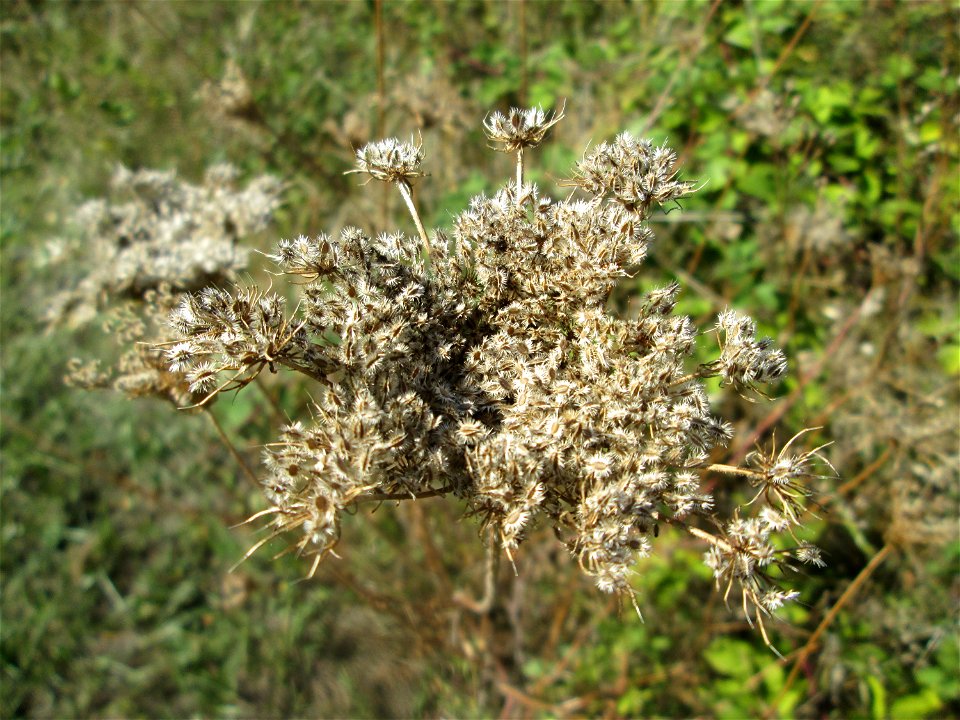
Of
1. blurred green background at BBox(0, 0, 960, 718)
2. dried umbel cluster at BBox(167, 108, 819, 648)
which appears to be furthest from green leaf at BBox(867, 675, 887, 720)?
dried umbel cluster at BBox(167, 108, 819, 648)

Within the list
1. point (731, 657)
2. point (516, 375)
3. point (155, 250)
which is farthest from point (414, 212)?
point (731, 657)

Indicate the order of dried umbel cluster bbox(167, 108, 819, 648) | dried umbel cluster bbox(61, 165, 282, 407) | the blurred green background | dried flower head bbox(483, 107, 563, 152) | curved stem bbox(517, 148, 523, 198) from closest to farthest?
dried umbel cluster bbox(167, 108, 819, 648) → curved stem bbox(517, 148, 523, 198) → dried flower head bbox(483, 107, 563, 152) → dried umbel cluster bbox(61, 165, 282, 407) → the blurred green background

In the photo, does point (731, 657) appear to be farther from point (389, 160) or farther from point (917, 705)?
point (389, 160)

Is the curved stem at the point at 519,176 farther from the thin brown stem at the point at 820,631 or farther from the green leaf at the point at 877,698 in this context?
the green leaf at the point at 877,698

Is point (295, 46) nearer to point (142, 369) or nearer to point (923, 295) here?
point (142, 369)

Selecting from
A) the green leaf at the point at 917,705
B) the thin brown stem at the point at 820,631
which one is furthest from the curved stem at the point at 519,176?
the green leaf at the point at 917,705

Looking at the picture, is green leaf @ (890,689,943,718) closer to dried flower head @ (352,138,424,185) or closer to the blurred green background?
the blurred green background
